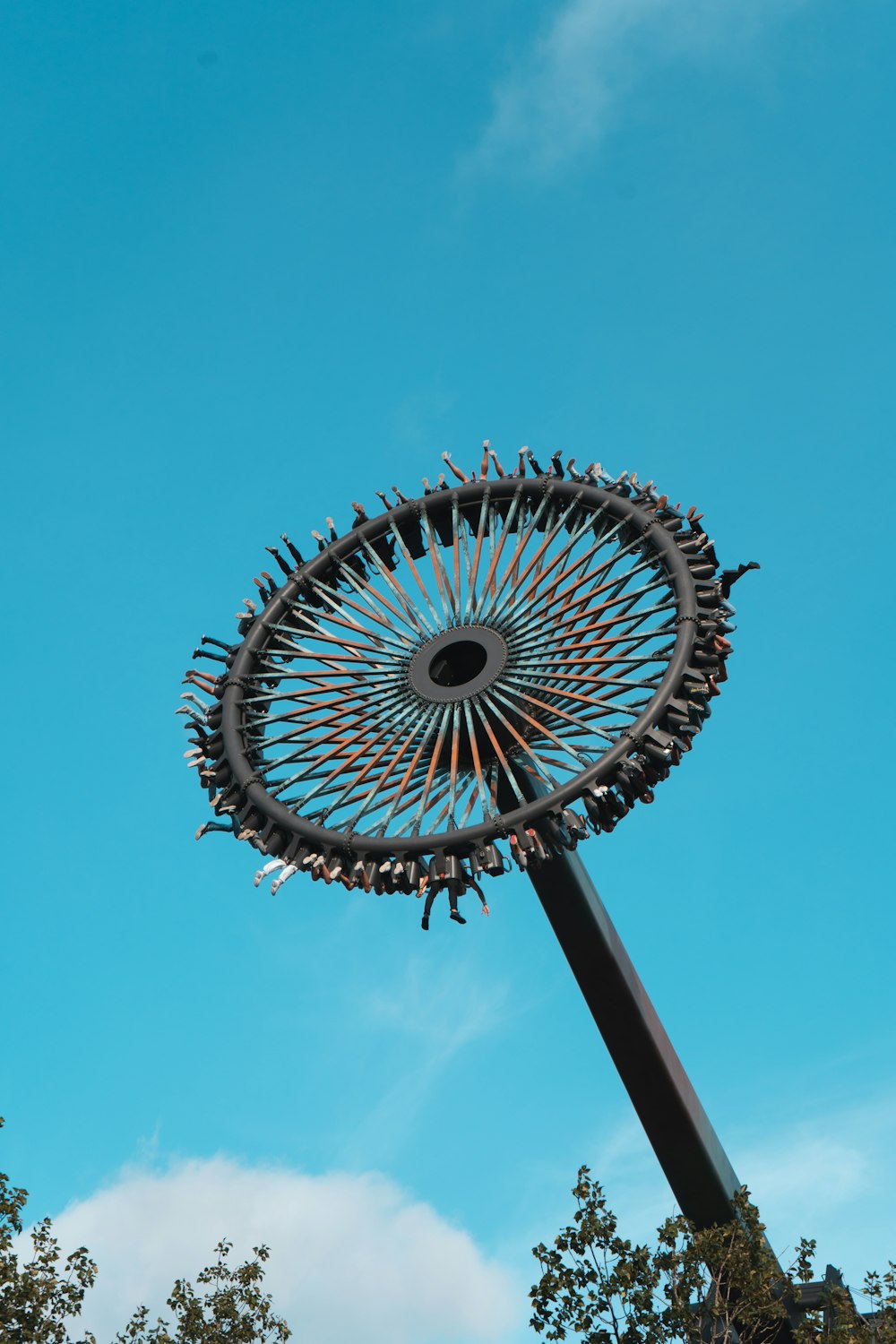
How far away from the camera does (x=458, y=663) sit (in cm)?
2661

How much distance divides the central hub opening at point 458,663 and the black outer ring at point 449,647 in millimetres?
62

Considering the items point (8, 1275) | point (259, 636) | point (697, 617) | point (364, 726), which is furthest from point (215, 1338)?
point (697, 617)

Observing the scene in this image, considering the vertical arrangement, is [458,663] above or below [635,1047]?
above

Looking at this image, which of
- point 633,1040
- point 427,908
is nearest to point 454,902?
point 427,908

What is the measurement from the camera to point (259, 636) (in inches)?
1098

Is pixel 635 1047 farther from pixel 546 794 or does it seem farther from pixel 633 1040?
pixel 546 794

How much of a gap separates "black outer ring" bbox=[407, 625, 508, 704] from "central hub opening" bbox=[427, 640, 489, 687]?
6cm

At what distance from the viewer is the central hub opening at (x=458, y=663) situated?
26.3m

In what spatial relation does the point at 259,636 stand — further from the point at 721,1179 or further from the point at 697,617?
the point at 721,1179

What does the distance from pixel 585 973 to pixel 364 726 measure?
17.5ft

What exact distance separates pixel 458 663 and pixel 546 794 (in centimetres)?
336

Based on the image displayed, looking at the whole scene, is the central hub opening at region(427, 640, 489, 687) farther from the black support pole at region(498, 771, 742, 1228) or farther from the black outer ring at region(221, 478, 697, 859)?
the black outer ring at region(221, 478, 697, 859)

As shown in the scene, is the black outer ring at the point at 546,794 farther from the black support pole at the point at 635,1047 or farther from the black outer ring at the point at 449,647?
the black outer ring at the point at 449,647

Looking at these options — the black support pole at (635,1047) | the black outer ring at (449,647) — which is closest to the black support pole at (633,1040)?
the black support pole at (635,1047)
